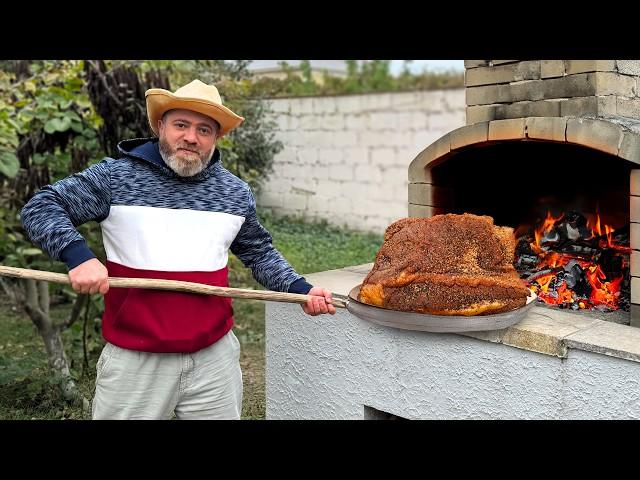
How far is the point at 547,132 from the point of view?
294 centimetres

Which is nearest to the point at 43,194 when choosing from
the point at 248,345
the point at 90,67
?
the point at 90,67

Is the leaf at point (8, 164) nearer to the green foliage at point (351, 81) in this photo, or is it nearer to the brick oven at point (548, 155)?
the brick oven at point (548, 155)

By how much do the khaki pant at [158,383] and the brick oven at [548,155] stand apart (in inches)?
61.0

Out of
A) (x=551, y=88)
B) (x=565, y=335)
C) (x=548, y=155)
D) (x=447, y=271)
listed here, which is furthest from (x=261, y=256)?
(x=548, y=155)

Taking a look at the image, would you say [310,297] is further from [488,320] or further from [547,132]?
[547,132]

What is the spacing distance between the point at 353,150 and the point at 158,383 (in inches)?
281

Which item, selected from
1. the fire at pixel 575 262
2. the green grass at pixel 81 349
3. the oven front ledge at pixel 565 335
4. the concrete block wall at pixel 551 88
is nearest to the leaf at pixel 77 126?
the green grass at pixel 81 349

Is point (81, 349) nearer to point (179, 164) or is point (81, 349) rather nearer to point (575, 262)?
point (179, 164)

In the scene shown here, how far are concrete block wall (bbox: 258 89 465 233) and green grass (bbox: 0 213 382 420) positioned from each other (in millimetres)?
812

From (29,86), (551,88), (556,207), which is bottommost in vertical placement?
(556,207)

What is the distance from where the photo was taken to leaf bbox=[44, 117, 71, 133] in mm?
3680

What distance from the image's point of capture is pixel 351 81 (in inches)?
414

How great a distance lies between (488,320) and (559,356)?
0.28 m

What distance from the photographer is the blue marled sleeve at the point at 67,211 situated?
7.25ft
